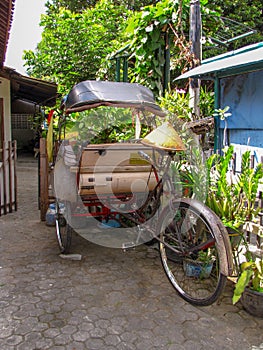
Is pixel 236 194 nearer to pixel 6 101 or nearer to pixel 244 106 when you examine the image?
pixel 244 106

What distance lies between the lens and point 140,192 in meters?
4.32

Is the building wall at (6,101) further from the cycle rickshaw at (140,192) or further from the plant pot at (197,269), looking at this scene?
the plant pot at (197,269)

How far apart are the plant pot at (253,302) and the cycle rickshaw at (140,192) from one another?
0.37 m

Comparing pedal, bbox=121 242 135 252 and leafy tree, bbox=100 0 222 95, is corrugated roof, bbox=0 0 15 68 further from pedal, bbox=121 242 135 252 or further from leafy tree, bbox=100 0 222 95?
pedal, bbox=121 242 135 252

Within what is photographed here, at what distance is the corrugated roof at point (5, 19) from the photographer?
4754 mm

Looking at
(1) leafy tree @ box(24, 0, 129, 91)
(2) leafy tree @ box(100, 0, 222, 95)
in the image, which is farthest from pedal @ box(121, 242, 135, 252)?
(1) leafy tree @ box(24, 0, 129, 91)

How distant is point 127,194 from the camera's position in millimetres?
4387

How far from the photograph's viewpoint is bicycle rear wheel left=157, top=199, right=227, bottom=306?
3.30 meters

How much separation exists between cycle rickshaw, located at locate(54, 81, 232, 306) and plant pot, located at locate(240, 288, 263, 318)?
14.6 inches

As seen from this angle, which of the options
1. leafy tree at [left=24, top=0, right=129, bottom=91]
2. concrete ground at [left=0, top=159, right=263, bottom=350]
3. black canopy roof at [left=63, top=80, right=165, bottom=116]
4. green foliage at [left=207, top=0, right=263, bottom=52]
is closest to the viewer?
concrete ground at [left=0, top=159, right=263, bottom=350]

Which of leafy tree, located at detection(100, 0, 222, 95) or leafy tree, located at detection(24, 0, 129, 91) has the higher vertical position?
leafy tree, located at detection(24, 0, 129, 91)

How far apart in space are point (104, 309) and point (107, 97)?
7.43ft

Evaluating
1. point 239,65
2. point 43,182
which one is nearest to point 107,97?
point 239,65

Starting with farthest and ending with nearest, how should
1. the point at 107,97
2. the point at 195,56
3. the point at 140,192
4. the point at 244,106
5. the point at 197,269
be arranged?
the point at 195,56
the point at 244,106
the point at 140,192
the point at 107,97
the point at 197,269
